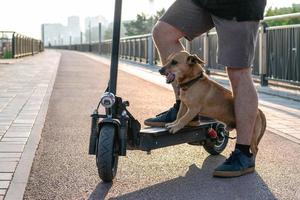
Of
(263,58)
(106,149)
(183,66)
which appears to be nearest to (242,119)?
(183,66)

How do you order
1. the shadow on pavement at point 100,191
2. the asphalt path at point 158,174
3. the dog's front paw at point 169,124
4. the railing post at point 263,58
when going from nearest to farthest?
the shadow on pavement at point 100,191 → the asphalt path at point 158,174 → the dog's front paw at point 169,124 → the railing post at point 263,58

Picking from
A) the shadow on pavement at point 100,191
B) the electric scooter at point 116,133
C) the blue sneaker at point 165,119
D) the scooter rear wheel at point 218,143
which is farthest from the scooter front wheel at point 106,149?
the scooter rear wheel at point 218,143

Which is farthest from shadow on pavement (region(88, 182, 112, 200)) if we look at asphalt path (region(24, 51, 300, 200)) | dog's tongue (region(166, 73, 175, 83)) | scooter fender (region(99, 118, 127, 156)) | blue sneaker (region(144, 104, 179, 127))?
dog's tongue (region(166, 73, 175, 83))

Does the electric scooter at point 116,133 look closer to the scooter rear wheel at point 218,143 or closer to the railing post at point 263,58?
the scooter rear wheel at point 218,143

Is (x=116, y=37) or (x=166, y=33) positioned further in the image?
(x=166, y=33)

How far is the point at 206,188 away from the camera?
13.0ft

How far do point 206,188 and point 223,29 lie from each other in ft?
3.76

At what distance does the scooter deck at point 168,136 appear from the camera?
13.4 feet

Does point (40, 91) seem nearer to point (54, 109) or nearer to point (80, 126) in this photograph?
point (54, 109)

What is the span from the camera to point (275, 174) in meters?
4.40

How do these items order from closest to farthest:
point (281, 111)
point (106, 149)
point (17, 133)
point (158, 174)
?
1. point (106, 149)
2. point (158, 174)
3. point (17, 133)
4. point (281, 111)

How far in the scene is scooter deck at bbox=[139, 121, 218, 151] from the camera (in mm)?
4074

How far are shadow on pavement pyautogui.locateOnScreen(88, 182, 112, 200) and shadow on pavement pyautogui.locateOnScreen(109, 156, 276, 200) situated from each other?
132 mm

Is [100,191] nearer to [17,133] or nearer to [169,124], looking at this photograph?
[169,124]
